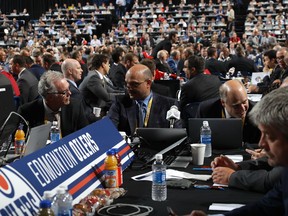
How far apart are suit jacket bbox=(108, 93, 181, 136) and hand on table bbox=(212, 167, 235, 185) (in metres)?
1.65

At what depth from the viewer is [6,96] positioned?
360 centimetres

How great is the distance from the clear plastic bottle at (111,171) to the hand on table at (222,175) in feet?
1.79

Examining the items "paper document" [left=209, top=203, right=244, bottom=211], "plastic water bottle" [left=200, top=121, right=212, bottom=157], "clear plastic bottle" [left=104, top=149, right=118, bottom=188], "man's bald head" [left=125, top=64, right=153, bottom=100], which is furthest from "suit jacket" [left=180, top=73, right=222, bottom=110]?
"paper document" [left=209, top=203, right=244, bottom=211]

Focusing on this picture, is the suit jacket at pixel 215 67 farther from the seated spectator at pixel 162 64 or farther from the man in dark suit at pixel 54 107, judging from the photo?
the man in dark suit at pixel 54 107

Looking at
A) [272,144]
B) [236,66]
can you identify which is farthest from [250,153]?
[236,66]

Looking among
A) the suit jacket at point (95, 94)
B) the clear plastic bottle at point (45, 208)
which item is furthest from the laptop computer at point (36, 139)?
the suit jacket at point (95, 94)

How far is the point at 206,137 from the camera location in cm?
374

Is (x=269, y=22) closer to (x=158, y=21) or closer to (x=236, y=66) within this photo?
(x=158, y=21)

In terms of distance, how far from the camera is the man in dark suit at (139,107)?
15.3 ft

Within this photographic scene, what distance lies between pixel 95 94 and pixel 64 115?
266 cm

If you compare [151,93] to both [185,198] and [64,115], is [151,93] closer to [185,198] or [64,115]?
[64,115]

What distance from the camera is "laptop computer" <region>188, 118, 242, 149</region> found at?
3.85 metres

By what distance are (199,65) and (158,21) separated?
62.1 ft

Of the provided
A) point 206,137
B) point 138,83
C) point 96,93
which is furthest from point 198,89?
point 206,137
